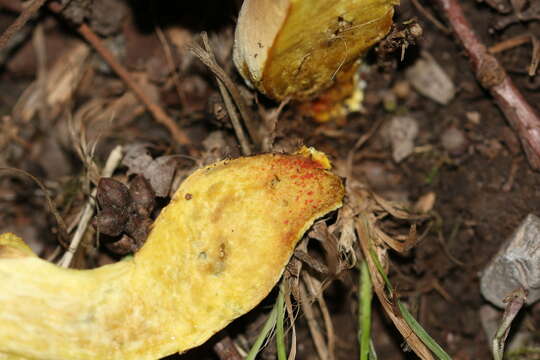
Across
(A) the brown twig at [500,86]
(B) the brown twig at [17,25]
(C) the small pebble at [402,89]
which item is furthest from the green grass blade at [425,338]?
(B) the brown twig at [17,25]

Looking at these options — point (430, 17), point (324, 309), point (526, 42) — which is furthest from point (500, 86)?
point (324, 309)

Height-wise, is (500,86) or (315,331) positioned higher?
(500,86)

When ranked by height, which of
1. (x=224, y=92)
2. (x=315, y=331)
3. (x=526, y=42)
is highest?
(x=224, y=92)

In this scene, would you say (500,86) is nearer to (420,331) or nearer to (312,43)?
(312,43)

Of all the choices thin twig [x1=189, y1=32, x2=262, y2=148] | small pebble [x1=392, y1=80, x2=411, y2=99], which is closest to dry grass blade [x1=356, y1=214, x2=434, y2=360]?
thin twig [x1=189, y1=32, x2=262, y2=148]

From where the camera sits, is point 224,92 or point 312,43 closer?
point 312,43

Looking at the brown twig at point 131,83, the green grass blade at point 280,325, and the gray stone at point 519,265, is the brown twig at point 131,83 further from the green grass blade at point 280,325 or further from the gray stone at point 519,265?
the gray stone at point 519,265
